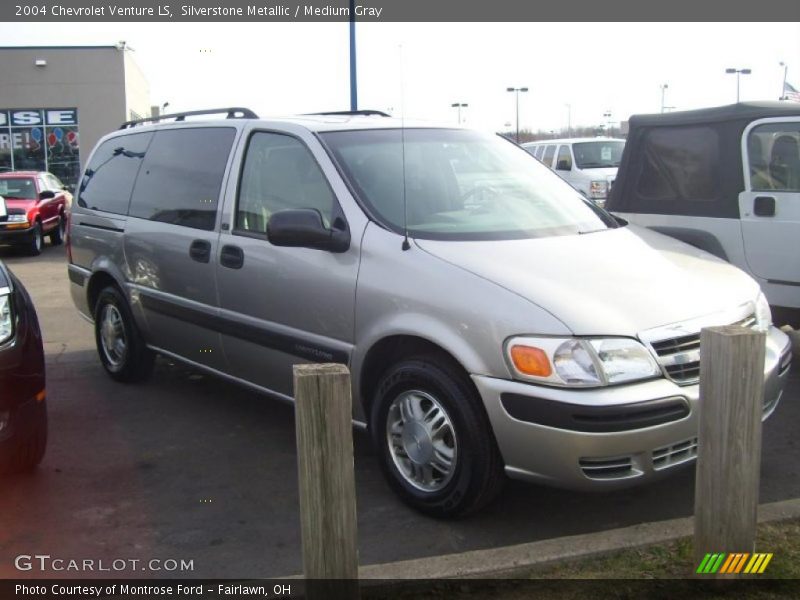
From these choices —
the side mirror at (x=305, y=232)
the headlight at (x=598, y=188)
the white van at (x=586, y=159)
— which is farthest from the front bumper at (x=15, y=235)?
the side mirror at (x=305, y=232)

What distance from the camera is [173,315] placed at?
16.9 feet

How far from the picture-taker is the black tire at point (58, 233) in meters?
17.5

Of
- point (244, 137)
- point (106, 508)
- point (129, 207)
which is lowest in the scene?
point (106, 508)

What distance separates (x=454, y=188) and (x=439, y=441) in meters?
1.44

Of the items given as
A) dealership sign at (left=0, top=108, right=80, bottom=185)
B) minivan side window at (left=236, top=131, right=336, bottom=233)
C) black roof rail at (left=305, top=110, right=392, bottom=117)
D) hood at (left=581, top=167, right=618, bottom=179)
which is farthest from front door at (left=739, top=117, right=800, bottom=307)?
dealership sign at (left=0, top=108, right=80, bottom=185)

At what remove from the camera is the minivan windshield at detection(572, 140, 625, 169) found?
51.3ft

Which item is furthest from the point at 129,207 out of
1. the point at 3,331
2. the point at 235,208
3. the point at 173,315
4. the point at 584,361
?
the point at 584,361

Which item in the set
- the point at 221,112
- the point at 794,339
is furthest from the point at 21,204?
the point at 794,339

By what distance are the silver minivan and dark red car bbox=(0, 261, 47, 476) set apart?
1.08 metres

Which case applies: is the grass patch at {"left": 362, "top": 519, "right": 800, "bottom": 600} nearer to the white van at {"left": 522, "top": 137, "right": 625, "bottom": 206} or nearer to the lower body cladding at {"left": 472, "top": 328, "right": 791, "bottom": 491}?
the lower body cladding at {"left": 472, "top": 328, "right": 791, "bottom": 491}

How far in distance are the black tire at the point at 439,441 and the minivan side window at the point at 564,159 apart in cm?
1267

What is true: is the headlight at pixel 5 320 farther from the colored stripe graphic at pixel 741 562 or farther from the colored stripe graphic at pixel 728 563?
the colored stripe graphic at pixel 741 562

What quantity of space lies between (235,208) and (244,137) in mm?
435

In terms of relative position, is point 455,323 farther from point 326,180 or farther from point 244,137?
point 244,137
